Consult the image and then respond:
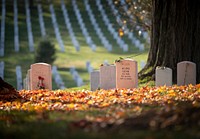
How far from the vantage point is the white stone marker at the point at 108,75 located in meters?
18.7

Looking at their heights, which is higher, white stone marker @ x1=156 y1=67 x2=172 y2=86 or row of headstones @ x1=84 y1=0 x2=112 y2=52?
row of headstones @ x1=84 y1=0 x2=112 y2=52

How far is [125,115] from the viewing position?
8.30 m

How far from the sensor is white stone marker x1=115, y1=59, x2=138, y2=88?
17.7 meters

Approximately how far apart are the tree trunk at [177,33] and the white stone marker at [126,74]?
1.52 m

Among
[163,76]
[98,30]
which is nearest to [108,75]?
[163,76]

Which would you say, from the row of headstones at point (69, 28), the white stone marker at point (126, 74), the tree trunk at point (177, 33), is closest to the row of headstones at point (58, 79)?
the row of headstones at point (69, 28)

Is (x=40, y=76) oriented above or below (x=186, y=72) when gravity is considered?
below

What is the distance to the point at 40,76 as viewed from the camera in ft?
62.9

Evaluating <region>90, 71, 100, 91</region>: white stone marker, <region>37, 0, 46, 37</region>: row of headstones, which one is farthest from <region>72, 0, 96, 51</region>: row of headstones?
<region>90, 71, 100, 91</region>: white stone marker

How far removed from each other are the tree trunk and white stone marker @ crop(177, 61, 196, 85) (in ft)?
3.13

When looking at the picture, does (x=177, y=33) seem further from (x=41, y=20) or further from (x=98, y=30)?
(x=41, y=20)

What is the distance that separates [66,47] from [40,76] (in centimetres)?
2487

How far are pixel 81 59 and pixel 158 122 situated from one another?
32.8m

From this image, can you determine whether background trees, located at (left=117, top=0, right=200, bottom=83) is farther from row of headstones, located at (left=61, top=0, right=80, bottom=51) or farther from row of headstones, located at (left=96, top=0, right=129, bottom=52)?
row of headstones, located at (left=61, top=0, right=80, bottom=51)
